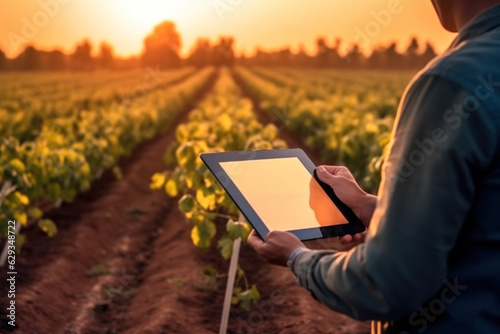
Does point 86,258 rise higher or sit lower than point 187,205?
lower

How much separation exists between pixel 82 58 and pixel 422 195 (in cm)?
12799

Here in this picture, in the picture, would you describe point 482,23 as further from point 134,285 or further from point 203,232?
point 134,285

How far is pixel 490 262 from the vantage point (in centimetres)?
153

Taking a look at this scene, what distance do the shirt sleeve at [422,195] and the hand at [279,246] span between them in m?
0.27

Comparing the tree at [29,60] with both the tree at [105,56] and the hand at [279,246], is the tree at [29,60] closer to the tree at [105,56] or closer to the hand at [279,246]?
the tree at [105,56]

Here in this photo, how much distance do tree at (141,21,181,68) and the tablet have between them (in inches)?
4655

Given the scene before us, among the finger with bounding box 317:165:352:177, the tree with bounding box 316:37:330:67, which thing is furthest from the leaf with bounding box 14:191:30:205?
the tree with bounding box 316:37:330:67

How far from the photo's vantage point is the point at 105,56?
5049 inches

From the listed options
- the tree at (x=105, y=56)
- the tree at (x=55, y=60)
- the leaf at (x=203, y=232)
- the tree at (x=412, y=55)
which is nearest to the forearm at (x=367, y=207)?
the leaf at (x=203, y=232)

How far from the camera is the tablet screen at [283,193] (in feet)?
6.31

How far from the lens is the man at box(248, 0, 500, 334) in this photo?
4.60ft

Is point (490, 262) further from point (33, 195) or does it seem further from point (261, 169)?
point (33, 195)

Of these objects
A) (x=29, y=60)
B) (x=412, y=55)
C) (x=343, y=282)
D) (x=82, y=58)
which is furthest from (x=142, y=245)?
(x=82, y=58)

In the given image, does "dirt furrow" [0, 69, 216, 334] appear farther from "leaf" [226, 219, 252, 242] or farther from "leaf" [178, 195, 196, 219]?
"leaf" [226, 219, 252, 242]
